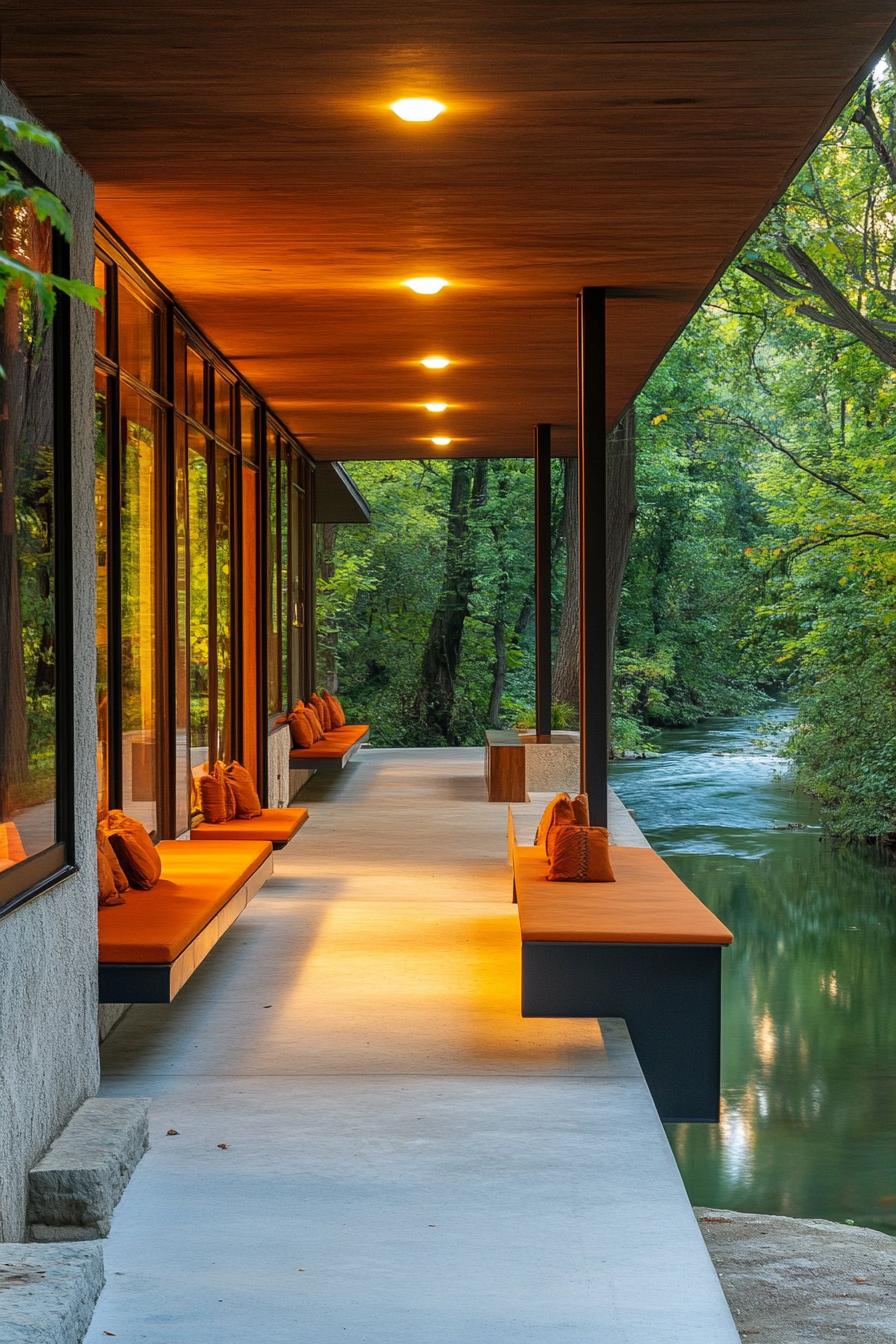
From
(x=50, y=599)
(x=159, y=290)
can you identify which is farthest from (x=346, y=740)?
(x=50, y=599)

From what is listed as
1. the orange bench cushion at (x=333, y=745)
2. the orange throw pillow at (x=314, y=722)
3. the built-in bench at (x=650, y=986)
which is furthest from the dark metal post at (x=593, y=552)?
the orange throw pillow at (x=314, y=722)

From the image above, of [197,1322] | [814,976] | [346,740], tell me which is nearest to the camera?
[197,1322]

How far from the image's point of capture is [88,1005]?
4.90 meters

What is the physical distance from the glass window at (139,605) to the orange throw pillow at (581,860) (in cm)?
191

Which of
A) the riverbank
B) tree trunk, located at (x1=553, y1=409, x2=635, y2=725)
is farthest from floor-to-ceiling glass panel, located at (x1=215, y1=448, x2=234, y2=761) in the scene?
tree trunk, located at (x1=553, y1=409, x2=635, y2=725)

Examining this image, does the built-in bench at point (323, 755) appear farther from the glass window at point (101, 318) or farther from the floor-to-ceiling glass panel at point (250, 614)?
the glass window at point (101, 318)

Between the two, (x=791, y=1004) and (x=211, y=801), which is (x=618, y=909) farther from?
(x=791, y=1004)

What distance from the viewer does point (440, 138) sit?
5.01 metres

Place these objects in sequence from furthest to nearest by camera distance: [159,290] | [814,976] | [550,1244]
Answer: [814,976], [159,290], [550,1244]

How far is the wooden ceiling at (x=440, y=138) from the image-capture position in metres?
4.03

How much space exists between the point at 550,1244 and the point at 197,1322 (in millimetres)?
913

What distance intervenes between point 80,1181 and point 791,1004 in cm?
894

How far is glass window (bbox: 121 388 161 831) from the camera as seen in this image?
6.85 meters

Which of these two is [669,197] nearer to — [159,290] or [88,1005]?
[159,290]
